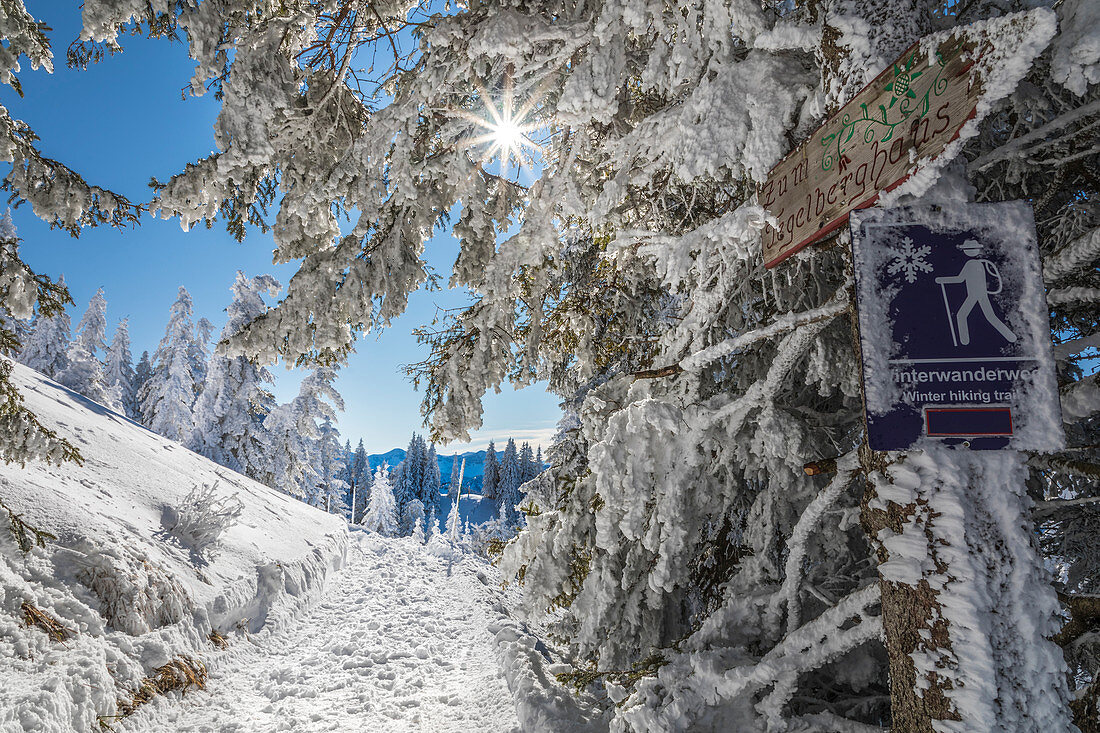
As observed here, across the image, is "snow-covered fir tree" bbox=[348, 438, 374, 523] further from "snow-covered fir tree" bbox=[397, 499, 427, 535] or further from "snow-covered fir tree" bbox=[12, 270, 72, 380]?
"snow-covered fir tree" bbox=[12, 270, 72, 380]

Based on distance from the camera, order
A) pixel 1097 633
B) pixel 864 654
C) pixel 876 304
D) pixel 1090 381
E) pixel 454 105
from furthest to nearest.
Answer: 1. pixel 454 105
2. pixel 864 654
3. pixel 1090 381
4. pixel 1097 633
5. pixel 876 304

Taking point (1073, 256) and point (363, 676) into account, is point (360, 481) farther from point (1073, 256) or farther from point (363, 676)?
point (1073, 256)

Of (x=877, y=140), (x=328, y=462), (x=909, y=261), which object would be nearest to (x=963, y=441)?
(x=909, y=261)

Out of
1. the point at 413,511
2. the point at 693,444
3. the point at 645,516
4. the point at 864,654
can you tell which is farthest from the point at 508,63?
the point at 413,511

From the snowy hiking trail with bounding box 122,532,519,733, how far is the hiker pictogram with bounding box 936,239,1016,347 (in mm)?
4380

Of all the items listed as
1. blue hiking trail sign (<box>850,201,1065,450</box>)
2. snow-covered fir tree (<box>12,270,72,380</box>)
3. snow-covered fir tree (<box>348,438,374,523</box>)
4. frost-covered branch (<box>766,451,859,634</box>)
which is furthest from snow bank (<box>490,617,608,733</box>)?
snow-covered fir tree (<box>348,438,374,523</box>)

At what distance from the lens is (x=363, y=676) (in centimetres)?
565

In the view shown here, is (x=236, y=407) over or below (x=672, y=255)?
over

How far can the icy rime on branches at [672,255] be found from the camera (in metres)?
2.41

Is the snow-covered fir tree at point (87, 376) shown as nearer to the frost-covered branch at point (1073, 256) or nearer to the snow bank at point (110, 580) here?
the snow bank at point (110, 580)

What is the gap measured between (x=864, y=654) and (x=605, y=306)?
3464 mm

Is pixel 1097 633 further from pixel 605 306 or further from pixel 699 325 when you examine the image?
pixel 605 306

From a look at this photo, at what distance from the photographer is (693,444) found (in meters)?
3.02

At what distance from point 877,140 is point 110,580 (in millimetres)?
7005
